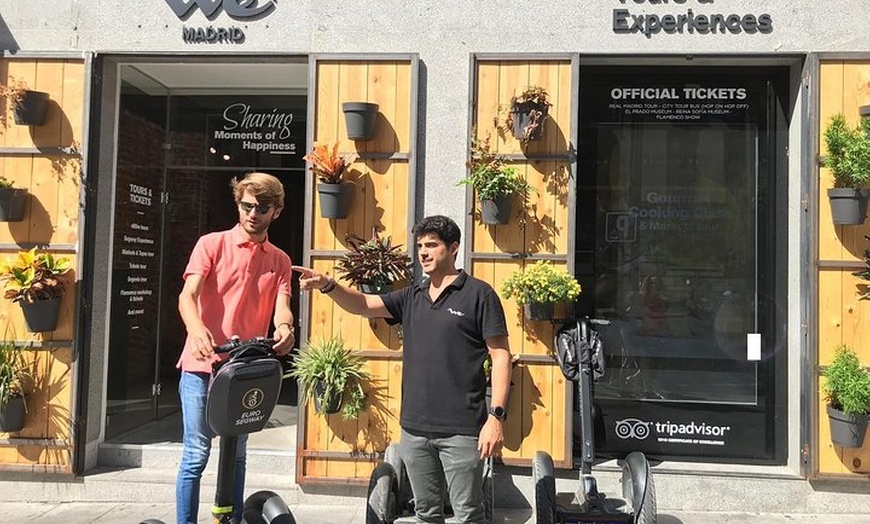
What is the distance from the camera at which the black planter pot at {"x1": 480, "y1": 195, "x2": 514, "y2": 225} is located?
15.6ft

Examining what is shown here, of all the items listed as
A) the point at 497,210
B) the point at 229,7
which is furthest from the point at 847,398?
the point at 229,7

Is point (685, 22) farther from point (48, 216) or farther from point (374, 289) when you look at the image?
point (48, 216)

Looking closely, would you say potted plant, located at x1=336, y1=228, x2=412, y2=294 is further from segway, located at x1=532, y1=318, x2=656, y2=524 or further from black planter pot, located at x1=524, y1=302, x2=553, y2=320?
segway, located at x1=532, y1=318, x2=656, y2=524

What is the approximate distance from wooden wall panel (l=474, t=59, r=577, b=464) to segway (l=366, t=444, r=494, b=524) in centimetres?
99

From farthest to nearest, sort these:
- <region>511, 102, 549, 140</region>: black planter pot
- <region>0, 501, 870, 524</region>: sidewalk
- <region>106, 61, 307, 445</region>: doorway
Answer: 1. <region>106, 61, 307, 445</region>: doorway
2. <region>511, 102, 549, 140</region>: black planter pot
3. <region>0, 501, 870, 524</region>: sidewalk

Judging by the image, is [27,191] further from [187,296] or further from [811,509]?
[811,509]

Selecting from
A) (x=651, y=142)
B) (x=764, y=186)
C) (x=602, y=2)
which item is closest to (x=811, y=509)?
(x=764, y=186)

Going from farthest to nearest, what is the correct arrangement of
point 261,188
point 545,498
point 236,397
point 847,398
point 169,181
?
point 169,181, point 847,398, point 545,498, point 261,188, point 236,397

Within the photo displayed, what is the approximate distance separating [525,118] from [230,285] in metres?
2.52

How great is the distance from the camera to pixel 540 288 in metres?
4.54

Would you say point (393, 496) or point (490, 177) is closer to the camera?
point (393, 496)

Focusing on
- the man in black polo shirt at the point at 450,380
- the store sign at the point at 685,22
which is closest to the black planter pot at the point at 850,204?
the store sign at the point at 685,22

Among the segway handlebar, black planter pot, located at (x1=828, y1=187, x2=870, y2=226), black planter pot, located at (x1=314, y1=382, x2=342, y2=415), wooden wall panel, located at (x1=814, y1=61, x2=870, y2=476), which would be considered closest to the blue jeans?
the segway handlebar

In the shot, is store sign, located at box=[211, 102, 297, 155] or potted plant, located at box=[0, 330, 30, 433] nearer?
potted plant, located at box=[0, 330, 30, 433]
